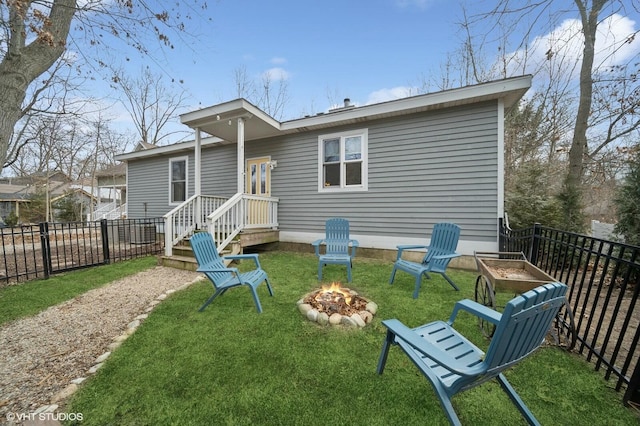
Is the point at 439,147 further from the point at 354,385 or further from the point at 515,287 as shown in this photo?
the point at 354,385

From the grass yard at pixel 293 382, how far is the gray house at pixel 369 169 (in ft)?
9.56

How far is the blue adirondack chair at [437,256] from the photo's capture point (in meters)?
3.64

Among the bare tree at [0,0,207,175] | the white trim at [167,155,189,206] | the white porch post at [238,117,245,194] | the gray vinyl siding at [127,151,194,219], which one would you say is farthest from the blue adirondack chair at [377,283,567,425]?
the gray vinyl siding at [127,151,194,219]

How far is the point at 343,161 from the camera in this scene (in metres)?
6.60

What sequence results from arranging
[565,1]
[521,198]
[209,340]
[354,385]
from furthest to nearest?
1. [521,198]
2. [565,1]
3. [209,340]
4. [354,385]

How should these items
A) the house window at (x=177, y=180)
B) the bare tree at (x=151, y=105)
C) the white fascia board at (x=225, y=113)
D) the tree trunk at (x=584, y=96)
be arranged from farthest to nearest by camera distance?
the bare tree at (x=151, y=105), the house window at (x=177, y=180), the tree trunk at (x=584, y=96), the white fascia board at (x=225, y=113)

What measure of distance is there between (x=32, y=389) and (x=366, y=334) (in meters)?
2.83

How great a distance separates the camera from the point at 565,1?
14.6ft

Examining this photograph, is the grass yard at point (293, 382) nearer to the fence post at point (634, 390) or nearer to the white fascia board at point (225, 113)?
the fence post at point (634, 390)

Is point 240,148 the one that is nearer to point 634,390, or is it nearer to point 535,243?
point 535,243

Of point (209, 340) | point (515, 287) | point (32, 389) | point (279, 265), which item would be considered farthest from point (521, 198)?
point (32, 389)

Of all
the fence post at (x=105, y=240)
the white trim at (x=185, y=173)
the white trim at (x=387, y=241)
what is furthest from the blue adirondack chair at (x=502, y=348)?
the white trim at (x=185, y=173)

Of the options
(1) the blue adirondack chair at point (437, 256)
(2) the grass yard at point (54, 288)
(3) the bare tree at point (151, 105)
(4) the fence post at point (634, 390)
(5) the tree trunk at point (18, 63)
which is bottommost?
(2) the grass yard at point (54, 288)

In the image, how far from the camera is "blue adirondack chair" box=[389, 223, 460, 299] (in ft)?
12.0
